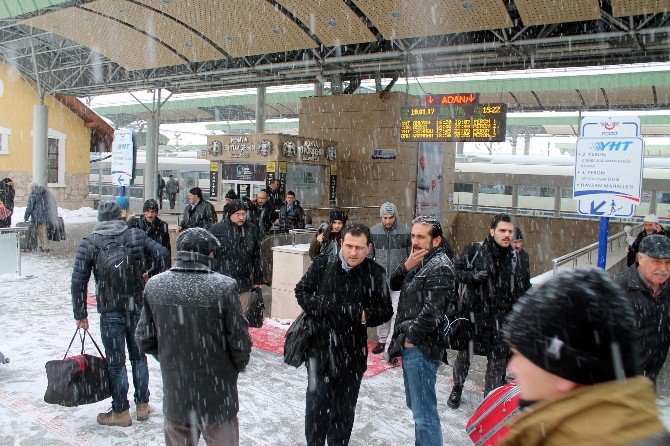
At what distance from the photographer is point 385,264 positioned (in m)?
6.89

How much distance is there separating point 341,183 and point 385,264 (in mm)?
9704

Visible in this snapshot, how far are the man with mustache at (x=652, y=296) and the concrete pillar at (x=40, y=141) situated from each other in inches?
779

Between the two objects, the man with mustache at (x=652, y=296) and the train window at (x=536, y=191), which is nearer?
the man with mustache at (x=652, y=296)

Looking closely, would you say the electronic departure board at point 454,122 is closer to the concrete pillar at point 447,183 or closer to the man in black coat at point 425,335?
the concrete pillar at point 447,183

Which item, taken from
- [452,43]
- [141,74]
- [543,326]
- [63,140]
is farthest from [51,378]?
[63,140]

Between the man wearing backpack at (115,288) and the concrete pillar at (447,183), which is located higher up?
the concrete pillar at (447,183)

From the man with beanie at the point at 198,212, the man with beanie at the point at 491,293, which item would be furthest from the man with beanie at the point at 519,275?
the man with beanie at the point at 198,212

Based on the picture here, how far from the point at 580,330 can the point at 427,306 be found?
98.9 inches

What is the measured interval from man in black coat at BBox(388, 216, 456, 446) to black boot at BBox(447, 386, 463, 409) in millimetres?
1734

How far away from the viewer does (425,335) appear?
378 cm

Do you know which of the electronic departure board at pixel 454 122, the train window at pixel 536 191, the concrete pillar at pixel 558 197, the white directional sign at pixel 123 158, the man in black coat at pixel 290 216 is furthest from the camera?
the train window at pixel 536 191

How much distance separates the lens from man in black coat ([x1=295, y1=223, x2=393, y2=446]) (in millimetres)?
3951

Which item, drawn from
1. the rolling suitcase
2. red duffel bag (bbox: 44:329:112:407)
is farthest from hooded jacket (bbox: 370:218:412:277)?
the rolling suitcase

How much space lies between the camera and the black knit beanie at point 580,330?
1.28 metres
